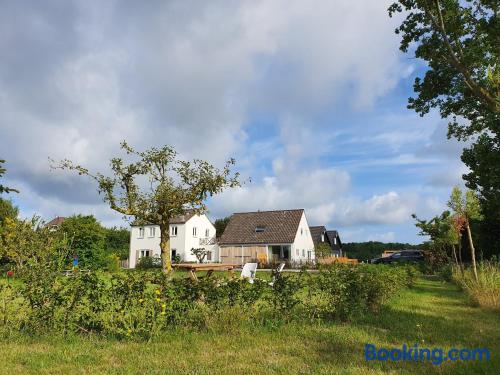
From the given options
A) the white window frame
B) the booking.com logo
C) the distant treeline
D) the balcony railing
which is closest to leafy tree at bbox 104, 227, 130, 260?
the white window frame

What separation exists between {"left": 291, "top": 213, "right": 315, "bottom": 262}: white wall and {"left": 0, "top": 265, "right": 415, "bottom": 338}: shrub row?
112ft

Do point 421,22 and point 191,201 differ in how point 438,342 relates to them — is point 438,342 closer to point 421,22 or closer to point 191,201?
point 421,22

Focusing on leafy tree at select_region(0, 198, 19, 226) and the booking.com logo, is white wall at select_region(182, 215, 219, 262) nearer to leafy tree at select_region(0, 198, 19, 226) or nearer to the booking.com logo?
leafy tree at select_region(0, 198, 19, 226)

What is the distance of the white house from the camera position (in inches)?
1759

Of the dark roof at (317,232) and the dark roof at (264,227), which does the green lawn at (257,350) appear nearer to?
the dark roof at (264,227)

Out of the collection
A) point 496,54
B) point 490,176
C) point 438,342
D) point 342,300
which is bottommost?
point 438,342

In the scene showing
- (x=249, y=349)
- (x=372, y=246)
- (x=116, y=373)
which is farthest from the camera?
(x=372, y=246)

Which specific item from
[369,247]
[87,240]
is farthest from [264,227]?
[369,247]

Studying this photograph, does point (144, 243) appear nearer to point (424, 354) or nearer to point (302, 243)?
point (302, 243)

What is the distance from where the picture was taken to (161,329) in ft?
19.6

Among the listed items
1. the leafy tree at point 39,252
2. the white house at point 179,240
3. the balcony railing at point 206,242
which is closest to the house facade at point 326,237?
the balcony railing at point 206,242

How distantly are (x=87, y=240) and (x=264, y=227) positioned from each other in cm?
2014

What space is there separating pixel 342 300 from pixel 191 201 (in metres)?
8.53

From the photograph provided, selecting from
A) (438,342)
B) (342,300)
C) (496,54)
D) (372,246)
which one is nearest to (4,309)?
(342,300)
